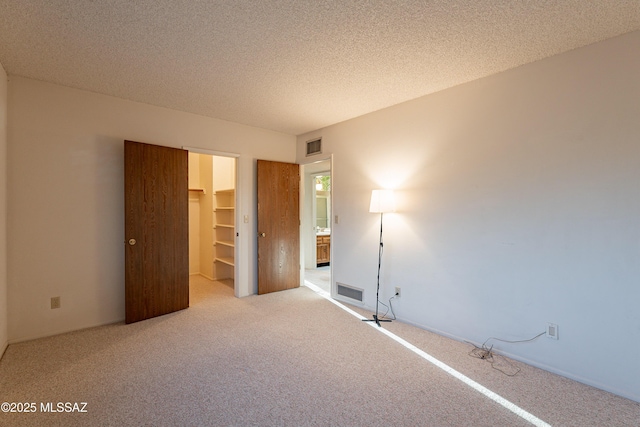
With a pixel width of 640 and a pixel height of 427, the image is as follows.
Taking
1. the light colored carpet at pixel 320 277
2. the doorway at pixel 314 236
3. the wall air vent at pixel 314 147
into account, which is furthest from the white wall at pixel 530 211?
the doorway at pixel 314 236

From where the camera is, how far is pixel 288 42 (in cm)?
233

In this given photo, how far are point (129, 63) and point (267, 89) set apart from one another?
4.33ft

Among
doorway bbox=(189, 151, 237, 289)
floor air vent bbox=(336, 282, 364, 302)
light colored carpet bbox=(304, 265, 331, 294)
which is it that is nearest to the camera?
floor air vent bbox=(336, 282, 364, 302)

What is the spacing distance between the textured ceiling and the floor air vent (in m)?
2.65

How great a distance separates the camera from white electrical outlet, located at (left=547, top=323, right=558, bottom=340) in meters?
2.46

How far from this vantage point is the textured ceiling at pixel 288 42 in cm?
194

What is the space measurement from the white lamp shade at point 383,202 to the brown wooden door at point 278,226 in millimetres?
1906

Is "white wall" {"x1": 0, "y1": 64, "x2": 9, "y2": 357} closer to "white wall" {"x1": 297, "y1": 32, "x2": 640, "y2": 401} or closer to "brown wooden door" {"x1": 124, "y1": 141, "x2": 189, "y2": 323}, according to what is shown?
"brown wooden door" {"x1": 124, "y1": 141, "x2": 189, "y2": 323}

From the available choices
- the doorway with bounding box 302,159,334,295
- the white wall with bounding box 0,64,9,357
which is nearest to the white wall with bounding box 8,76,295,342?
the white wall with bounding box 0,64,9,357

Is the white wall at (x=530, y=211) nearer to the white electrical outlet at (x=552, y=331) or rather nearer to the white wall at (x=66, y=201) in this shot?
the white electrical outlet at (x=552, y=331)

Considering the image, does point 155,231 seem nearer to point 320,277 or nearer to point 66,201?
point 66,201

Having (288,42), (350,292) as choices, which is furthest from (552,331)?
(288,42)

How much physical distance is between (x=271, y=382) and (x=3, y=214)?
9.96 feet

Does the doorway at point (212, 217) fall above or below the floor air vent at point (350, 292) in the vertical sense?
above
